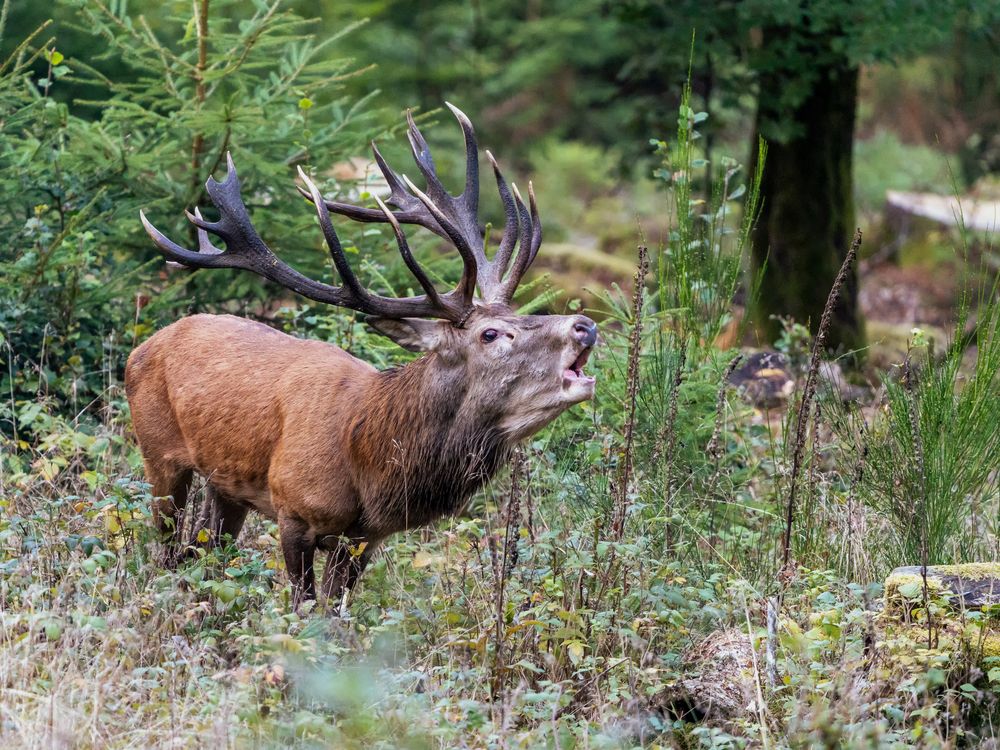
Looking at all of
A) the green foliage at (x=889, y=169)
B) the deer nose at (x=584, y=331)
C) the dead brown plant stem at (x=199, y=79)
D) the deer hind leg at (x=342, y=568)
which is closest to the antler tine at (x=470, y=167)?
the deer nose at (x=584, y=331)

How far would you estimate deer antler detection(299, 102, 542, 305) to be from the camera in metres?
5.71

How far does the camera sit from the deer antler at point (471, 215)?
5.71 meters

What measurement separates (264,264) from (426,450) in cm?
108

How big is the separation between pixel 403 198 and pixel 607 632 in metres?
2.46

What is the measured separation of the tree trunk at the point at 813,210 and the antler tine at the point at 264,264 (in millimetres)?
5546

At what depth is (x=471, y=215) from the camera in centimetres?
614

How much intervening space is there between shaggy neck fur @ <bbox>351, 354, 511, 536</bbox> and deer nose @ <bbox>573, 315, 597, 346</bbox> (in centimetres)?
49

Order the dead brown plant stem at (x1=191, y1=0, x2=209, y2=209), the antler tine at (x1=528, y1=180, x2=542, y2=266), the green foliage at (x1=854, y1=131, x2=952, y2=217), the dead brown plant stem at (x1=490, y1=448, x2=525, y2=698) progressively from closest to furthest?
the dead brown plant stem at (x1=490, y1=448, x2=525, y2=698) → the antler tine at (x1=528, y1=180, x2=542, y2=266) → the dead brown plant stem at (x1=191, y1=0, x2=209, y2=209) → the green foliage at (x1=854, y1=131, x2=952, y2=217)

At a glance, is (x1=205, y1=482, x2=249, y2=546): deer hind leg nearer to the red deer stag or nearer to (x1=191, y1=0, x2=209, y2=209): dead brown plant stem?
the red deer stag

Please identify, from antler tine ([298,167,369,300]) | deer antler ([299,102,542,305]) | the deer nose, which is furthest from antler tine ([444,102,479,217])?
the deer nose

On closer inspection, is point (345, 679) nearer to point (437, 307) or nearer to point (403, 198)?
point (437, 307)

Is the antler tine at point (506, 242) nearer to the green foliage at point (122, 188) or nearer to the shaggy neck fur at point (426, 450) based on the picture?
the shaggy neck fur at point (426, 450)

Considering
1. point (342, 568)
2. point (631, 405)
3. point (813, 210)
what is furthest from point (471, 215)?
point (813, 210)

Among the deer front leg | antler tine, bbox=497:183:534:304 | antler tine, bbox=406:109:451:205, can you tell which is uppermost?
antler tine, bbox=406:109:451:205
